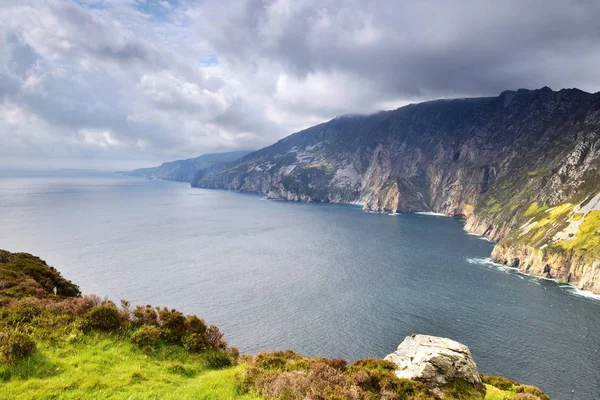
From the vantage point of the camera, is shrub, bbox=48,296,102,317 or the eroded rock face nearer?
the eroded rock face

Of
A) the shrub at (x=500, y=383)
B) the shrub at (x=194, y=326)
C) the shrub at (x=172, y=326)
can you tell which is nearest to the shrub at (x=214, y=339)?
the shrub at (x=194, y=326)

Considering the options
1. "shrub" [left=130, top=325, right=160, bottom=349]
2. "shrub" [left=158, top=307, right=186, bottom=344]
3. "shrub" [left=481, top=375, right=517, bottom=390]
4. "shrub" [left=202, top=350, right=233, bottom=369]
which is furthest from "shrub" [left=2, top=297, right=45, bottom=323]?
"shrub" [left=481, top=375, right=517, bottom=390]

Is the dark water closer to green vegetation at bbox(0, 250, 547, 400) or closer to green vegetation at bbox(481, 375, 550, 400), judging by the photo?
green vegetation at bbox(481, 375, 550, 400)

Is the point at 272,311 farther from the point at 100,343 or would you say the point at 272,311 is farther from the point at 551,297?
the point at 551,297

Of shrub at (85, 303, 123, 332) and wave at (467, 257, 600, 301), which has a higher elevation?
shrub at (85, 303, 123, 332)

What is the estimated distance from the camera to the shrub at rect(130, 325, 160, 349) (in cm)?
2139

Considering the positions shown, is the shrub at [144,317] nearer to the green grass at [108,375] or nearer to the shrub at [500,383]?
the green grass at [108,375]

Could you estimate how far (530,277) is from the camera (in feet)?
424

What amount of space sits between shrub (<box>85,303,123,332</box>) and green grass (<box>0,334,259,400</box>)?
36.4 inches

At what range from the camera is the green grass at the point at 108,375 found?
→ 15320mm

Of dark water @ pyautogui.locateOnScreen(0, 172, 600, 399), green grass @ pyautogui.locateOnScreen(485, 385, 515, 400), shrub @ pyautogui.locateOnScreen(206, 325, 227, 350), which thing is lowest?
dark water @ pyautogui.locateOnScreen(0, 172, 600, 399)

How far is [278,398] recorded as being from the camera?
16.8 meters

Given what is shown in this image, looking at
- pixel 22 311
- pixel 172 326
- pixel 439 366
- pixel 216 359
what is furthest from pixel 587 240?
pixel 22 311

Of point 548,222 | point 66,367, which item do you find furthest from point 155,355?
point 548,222
